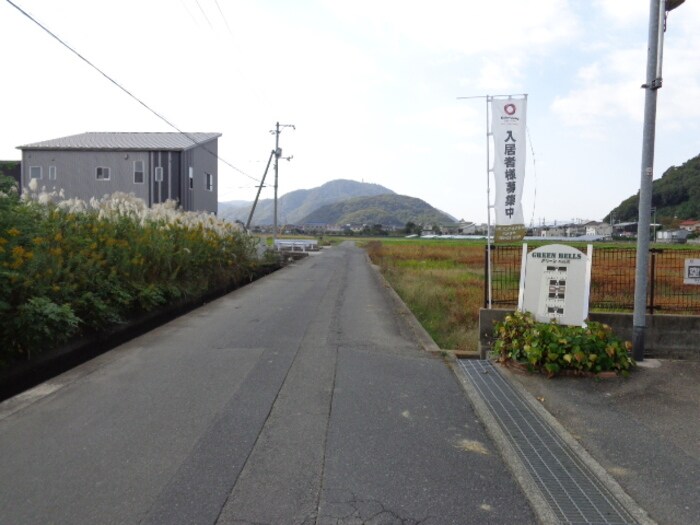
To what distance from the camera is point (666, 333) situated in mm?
7414

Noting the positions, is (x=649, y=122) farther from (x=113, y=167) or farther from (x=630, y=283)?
(x=113, y=167)

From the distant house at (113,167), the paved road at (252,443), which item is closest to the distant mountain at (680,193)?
the distant house at (113,167)

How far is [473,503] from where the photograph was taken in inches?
135

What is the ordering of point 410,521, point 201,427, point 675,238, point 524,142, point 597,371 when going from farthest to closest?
point 675,238 < point 524,142 < point 597,371 < point 201,427 < point 410,521

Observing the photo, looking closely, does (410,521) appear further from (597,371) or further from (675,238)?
(675,238)

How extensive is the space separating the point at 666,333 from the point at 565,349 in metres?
1.93

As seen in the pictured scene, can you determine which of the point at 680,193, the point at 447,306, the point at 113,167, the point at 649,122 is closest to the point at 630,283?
the point at 649,122

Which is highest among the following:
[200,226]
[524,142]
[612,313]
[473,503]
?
[524,142]

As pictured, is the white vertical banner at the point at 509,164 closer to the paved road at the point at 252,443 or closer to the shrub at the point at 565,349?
the shrub at the point at 565,349

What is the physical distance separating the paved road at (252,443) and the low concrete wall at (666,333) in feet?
8.26

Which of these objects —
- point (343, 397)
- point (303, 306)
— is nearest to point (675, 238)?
point (303, 306)

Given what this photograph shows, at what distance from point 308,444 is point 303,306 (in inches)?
321

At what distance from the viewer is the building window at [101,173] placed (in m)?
33.8

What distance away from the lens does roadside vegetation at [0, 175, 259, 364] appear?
236 inches
